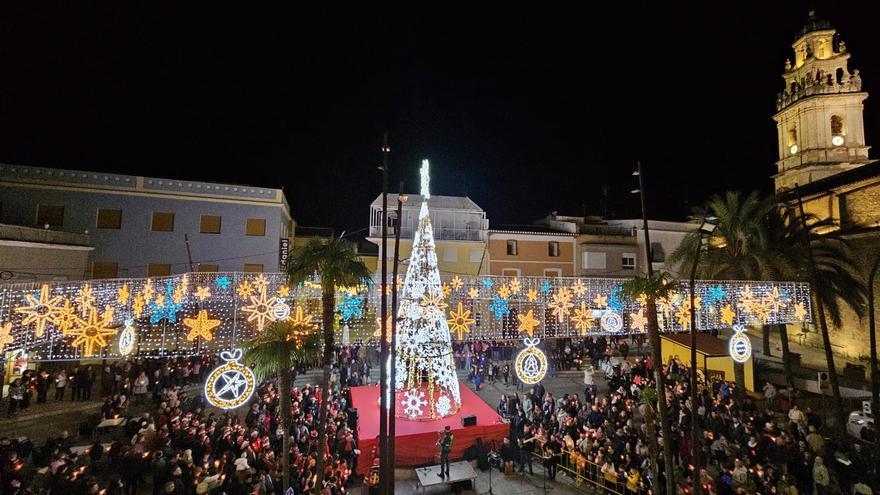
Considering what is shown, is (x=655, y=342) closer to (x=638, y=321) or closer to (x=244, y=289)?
(x=638, y=321)

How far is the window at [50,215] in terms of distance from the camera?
20984 millimetres

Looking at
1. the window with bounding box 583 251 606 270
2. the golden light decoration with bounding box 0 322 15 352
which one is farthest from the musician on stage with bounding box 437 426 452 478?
the window with bounding box 583 251 606 270

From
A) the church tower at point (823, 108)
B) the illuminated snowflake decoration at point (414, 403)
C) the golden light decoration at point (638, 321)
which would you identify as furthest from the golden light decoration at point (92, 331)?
the church tower at point (823, 108)

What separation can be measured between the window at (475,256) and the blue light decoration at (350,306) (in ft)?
54.8

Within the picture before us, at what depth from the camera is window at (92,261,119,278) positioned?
2143 cm

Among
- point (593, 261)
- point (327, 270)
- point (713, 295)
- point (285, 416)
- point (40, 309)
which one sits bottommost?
point (285, 416)

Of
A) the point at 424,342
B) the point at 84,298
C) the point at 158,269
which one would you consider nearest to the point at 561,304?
the point at 424,342

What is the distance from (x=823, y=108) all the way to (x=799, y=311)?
18.7m

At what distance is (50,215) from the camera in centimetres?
2111

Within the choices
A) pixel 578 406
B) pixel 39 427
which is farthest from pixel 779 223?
pixel 39 427

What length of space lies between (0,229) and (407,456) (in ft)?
57.8

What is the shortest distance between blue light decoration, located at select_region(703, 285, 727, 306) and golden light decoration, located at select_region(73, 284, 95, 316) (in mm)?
19580

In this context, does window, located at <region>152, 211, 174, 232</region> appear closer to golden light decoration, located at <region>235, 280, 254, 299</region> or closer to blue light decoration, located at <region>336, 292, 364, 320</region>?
golden light decoration, located at <region>235, 280, 254, 299</region>

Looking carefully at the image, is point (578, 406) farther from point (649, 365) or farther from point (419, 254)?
point (419, 254)
